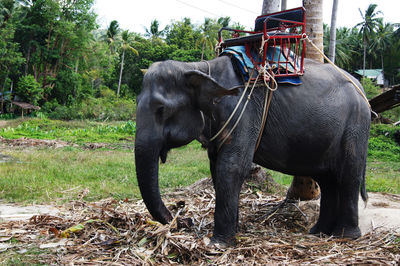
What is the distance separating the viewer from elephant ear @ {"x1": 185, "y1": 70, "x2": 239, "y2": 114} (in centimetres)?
353

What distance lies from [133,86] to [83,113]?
11.2 meters

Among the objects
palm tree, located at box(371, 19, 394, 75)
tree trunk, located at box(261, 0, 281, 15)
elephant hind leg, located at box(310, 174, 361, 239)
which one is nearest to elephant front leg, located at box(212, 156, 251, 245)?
elephant hind leg, located at box(310, 174, 361, 239)

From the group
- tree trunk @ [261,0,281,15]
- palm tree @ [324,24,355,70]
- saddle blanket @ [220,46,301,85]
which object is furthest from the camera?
palm tree @ [324,24,355,70]

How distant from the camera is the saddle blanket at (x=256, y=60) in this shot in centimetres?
389

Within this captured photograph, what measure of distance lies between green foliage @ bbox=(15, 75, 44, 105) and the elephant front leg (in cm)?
3352

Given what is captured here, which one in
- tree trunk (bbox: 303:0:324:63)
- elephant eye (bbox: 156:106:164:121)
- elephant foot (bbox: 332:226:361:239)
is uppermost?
tree trunk (bbox: 303:0:324:63)

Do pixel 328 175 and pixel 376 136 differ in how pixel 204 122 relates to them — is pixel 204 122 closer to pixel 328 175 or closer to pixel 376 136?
pixel 328 175

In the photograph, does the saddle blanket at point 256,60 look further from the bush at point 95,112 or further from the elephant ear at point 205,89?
the bush at point 95,112

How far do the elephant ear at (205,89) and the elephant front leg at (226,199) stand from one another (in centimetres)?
58

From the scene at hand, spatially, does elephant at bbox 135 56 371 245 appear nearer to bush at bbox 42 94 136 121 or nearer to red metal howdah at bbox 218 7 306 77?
red metal howdah at bbox 218 7 306 77

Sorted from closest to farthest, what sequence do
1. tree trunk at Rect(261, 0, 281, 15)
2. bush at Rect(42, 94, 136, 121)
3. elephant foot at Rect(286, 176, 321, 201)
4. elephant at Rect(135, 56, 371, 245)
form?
elephant at Rect(135, 56, 371, 245) < elephant foot at Rect(286, 176, 321, 201) < tree trunk at Rect(261, 0, 281, 15) < bush at Rect(42, 94, 136, 121)

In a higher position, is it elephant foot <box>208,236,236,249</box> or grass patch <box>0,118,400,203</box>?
elephant foot <box>208,236,236,249</box>

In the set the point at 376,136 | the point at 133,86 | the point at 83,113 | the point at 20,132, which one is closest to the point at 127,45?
the point at 133,86

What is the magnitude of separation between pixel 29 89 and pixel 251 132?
3370cm
